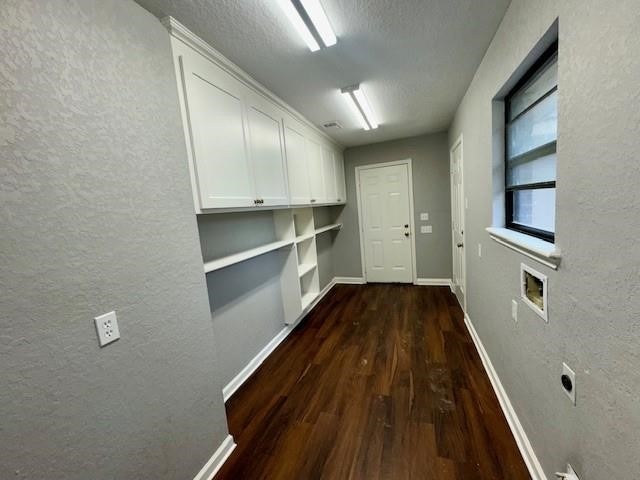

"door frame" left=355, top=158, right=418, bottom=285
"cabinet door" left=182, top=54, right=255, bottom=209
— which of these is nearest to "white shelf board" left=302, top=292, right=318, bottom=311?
"door frame" left=355, top=158, right=418, bottom=285

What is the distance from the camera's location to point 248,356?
92.8 inches

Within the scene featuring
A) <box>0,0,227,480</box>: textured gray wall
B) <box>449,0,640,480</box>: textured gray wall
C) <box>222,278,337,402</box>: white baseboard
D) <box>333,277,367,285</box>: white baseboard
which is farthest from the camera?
<box>333,277,367,285</box>: white baseboard

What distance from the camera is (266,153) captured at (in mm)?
2154

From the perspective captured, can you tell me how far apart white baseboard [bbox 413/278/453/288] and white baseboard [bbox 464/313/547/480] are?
2014 millimetres

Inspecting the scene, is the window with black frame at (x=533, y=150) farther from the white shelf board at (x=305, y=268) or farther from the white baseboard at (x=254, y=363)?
the white baseboard at (x=254, y=363)

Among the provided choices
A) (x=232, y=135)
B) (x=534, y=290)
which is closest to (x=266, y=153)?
(x=232, y=135)

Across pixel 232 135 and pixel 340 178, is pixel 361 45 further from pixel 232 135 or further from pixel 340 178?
pixel 340 178

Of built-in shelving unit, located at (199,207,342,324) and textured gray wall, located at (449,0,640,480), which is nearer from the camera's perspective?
textured gray wall, located at (449,0,640,480)

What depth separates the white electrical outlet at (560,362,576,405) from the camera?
96cm

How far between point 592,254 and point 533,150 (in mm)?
847

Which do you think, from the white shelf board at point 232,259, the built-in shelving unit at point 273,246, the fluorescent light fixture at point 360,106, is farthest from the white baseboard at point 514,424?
the fluorescent light fixture at point 360,106

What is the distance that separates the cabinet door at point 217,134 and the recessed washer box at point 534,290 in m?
1.73

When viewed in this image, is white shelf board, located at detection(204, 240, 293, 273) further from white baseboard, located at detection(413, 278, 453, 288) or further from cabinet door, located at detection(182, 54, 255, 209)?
white baseboard, located at detection(413, 278, 453, 288)

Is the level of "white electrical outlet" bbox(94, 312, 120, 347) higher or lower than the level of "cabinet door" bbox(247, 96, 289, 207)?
lower
